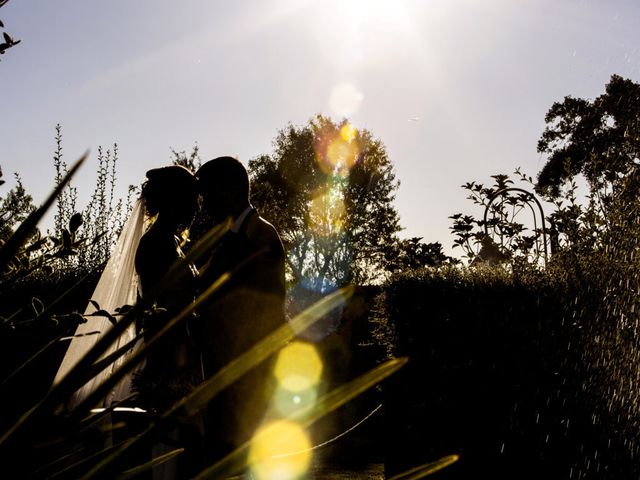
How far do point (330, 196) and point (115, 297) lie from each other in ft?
106

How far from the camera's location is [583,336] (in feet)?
16.8

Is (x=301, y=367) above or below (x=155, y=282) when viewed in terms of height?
below

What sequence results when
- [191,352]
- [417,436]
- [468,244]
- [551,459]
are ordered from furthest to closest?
[468,244]
[417,436]
[551,459]
[191,352]

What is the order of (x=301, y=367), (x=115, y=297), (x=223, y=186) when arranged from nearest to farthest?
(x=223, y=186), (x=115, y=297), (x=301, y=367)

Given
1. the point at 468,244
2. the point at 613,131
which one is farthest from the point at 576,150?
the point at 468,244

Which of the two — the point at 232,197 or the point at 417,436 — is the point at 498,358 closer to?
the point at 417,436

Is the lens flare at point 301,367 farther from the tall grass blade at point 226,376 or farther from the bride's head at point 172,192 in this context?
the tall grass blade at point 226,376

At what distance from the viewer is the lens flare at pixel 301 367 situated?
12.3ft

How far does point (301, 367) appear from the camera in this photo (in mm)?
12320

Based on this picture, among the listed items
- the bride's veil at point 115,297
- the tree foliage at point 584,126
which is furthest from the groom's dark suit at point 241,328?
the tree foliage at point 584,126

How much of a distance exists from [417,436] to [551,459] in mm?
1544

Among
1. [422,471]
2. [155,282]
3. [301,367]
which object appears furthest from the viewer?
[301,367]

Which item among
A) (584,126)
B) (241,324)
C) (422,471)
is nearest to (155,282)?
(241,324)

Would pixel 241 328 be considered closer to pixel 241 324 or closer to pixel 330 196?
pixel 241 324
